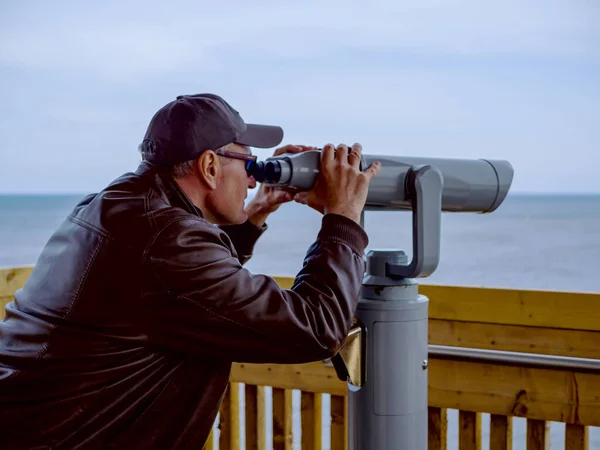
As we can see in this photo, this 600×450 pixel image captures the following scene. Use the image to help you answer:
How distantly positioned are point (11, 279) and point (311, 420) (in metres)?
1.23

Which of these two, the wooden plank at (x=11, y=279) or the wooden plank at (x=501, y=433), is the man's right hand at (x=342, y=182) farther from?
the wooden plank at (x=11, y=279)

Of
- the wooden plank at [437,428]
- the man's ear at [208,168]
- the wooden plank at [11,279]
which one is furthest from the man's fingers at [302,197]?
the wooden plank at [11,279]

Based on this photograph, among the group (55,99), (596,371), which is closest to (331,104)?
(596,371)

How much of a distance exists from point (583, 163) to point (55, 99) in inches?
172

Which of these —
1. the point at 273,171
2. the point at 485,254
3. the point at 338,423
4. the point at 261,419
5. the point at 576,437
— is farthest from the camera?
the point at 485,254

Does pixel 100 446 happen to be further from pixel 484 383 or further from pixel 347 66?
pixel 347 66

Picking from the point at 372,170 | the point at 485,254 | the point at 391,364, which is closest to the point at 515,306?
the point at 391,364

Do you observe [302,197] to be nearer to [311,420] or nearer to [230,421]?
[311,420]

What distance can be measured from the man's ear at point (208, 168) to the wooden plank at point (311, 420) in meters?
1.21

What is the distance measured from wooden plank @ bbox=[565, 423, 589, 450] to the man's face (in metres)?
1.21

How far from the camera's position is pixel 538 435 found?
1.96 metres

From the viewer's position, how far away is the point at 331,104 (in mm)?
2822

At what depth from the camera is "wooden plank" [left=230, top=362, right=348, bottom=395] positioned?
7.19 ft

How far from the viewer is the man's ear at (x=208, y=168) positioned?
1201mm
